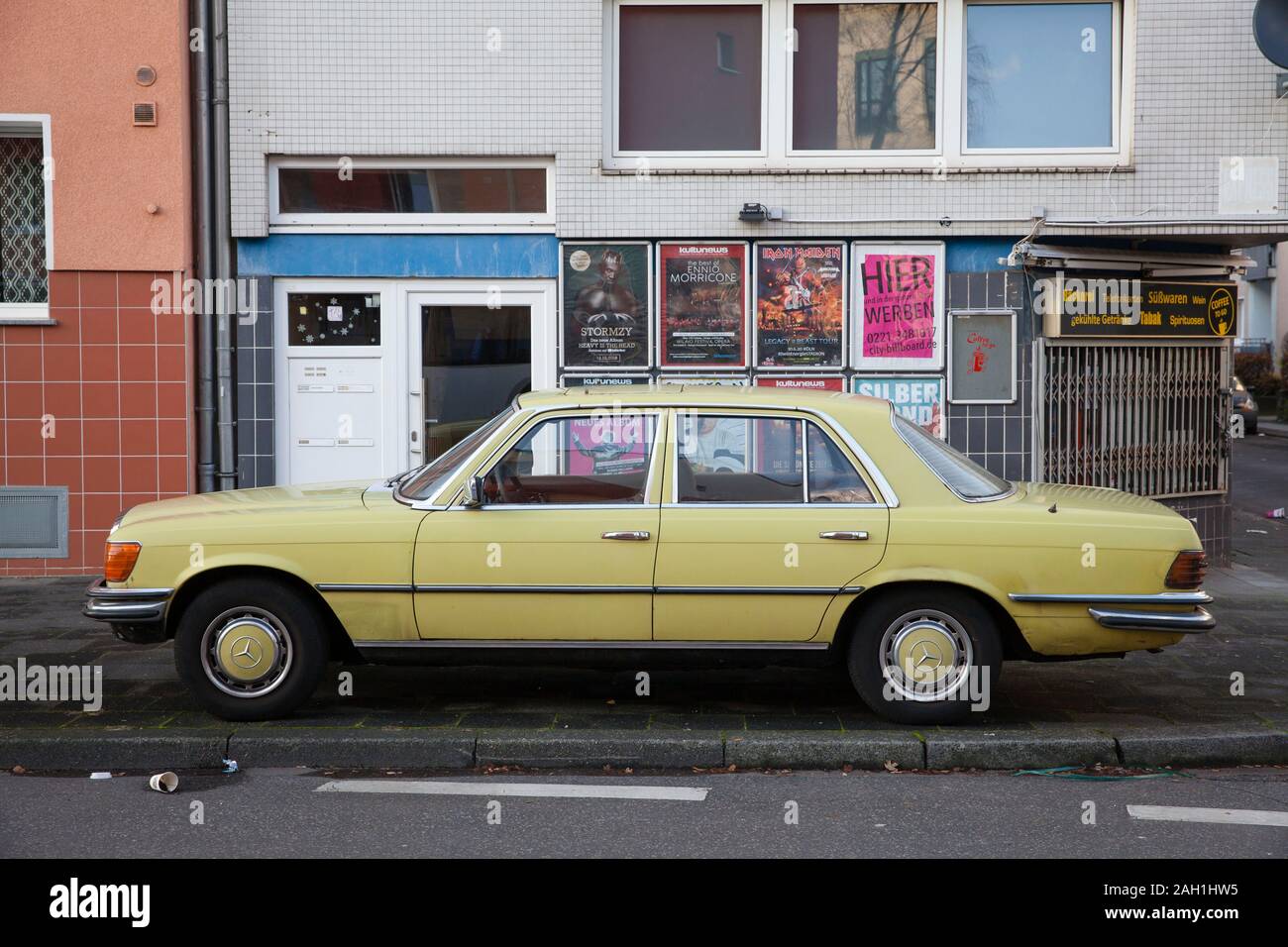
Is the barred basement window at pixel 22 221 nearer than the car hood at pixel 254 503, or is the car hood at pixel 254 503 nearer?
the car hood at pixel 254 503

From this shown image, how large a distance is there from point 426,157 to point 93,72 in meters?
2.71

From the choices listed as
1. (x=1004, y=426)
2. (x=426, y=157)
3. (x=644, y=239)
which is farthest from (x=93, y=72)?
(x=1004, y=426)

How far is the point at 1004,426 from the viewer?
11.6 m

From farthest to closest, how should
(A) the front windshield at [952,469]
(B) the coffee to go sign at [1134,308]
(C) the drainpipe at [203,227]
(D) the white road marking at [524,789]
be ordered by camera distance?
(B) the coffee to go sign at [1134,308], (C) the drainpipe at [203,227], (A) the front windshield at [952,469], (D) the white road marking at [524,789]

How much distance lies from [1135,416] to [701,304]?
12.7 ft

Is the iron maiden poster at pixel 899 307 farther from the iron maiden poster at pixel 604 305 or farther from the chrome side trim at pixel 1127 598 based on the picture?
the chrome side trim at pixel 1127 598

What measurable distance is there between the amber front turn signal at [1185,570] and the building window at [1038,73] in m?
5.98

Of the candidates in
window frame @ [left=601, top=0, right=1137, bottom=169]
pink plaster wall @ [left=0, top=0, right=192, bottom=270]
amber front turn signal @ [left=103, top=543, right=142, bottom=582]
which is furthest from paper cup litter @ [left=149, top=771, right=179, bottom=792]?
window frame @ [left=601, top=0, right=1137, bottom=169]

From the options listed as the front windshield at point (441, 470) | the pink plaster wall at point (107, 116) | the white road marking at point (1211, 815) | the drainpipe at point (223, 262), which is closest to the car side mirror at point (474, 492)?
the front windshield at point (441, 470)

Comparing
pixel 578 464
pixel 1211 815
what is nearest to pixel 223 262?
pixel 578 464

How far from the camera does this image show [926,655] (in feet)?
21.9

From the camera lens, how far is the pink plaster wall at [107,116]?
11273mm
